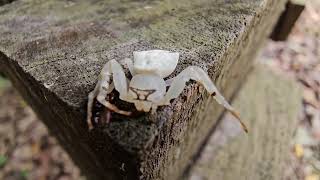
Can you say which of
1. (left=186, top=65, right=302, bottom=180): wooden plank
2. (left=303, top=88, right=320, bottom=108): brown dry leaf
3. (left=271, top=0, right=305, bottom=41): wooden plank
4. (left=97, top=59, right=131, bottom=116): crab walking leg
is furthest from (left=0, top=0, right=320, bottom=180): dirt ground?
(left=97, top=59, right=131, bottom=116): crab walking leg

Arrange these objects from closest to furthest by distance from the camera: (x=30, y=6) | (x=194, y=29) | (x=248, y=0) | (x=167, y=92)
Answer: (x=167, y=92) < (x=194, y=29) < (x=248, y=0) < (x=30, y=6)

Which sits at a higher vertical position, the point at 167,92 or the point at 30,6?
the point at 167,92

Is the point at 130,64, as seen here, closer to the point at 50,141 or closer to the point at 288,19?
the point at 50,141

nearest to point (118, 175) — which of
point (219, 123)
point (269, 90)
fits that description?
point (219, 123)

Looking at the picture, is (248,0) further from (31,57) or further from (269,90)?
(269,90)

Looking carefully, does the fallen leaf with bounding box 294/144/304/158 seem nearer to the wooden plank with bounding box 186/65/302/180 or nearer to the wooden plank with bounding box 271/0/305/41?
the wooden plank with bounding box 186/65/302/180

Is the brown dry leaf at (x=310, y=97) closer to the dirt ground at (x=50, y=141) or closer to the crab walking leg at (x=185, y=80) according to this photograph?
the dirt ground at (x=50, y=141)

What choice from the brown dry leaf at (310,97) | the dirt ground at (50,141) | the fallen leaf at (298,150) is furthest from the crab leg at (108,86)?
the brown dry leaf at (310,97)
